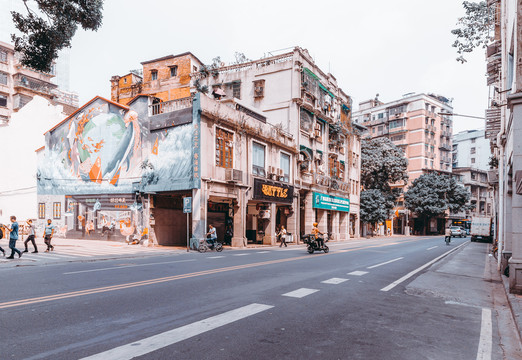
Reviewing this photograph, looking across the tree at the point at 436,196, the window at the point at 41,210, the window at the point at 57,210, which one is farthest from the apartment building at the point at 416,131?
the window at the point at 41,210

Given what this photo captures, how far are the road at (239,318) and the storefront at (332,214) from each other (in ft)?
92.5

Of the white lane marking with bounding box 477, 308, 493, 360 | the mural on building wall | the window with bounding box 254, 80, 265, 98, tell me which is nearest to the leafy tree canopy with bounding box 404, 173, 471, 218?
the window with bounding box 254, 80, 265, 98

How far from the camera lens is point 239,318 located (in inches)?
244

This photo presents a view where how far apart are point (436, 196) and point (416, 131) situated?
625 inches

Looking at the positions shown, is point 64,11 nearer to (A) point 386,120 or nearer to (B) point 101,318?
(B) point 101,318

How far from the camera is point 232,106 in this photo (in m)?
28.7

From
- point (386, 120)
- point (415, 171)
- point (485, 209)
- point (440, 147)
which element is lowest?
point (485, 209)

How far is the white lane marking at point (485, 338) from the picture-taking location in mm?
5059

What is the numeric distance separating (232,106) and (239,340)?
81.6 ft

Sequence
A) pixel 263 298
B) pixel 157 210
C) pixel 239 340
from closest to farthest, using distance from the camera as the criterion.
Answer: pixel 239 340 < pixel 263 298 < pixel 157 210

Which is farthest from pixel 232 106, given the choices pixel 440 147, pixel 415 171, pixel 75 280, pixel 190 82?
pixel 440 147

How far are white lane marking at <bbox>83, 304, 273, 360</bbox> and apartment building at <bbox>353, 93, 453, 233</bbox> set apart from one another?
2708 inches

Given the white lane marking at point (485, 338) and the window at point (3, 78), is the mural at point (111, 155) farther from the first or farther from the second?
the window at point (3, 78)

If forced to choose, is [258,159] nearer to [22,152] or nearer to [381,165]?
[22,152]
